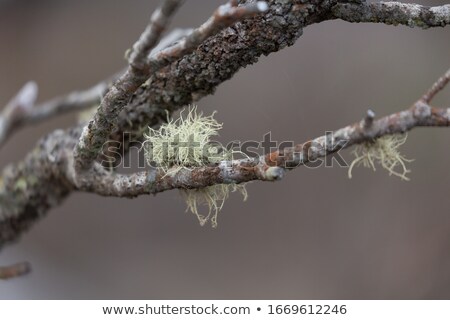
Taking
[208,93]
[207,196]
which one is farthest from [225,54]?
[207,196]

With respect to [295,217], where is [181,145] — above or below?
below

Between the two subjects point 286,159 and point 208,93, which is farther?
point 208,93

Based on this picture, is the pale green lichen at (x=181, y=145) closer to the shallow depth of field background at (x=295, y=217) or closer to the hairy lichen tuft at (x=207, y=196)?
the hairy lichen tuft at (x=207, y=196)

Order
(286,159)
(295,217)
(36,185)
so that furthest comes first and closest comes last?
(295,217), (36,185), (286,159)

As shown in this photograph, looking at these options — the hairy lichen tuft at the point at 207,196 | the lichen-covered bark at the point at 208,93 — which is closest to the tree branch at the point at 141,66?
the lichen-covered bark at the point at 208,93

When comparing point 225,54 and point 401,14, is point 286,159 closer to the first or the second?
point 225,54

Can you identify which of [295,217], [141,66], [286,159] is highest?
[295,217]
